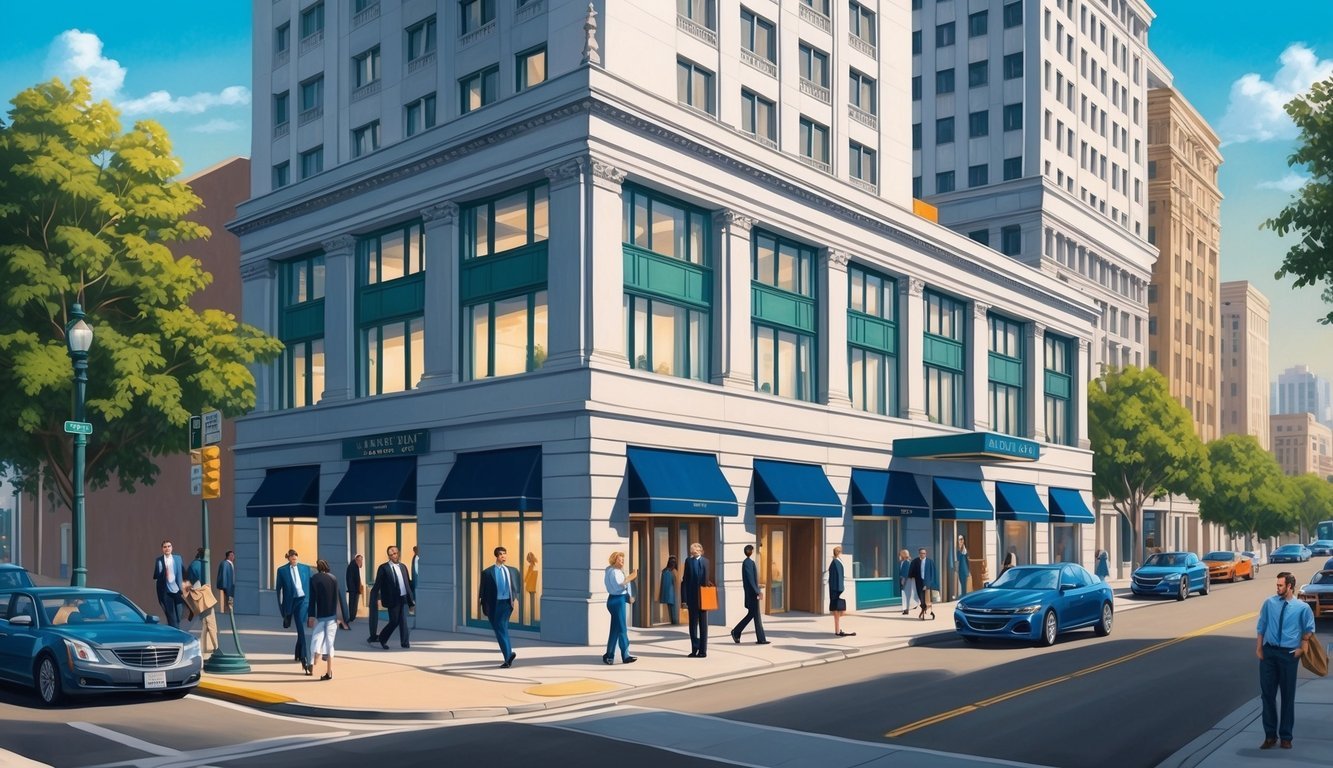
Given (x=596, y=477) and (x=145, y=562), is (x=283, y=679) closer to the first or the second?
(x=596, y=477)

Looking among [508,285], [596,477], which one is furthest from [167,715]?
[508,285]

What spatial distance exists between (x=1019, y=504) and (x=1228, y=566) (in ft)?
61.5

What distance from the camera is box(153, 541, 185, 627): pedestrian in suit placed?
28281mm

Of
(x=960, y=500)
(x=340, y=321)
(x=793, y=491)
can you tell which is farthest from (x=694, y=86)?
(x=960, y=500)

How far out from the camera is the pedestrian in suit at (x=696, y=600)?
23500 mm

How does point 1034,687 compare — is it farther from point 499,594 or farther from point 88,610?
point 88,610

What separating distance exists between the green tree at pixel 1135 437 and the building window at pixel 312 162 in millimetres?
44544

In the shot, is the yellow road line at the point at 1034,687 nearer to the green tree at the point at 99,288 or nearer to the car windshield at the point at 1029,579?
the car windshield at the point at 1029,579

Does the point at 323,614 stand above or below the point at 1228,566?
above

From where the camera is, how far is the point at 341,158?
1492 inches

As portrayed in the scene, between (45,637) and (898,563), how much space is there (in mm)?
27248

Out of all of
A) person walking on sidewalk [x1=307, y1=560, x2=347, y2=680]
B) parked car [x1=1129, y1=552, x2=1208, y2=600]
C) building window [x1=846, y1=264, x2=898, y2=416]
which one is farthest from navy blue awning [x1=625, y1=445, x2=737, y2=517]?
parked car [x1=1129, y1=552, x2=1208, y2=600]

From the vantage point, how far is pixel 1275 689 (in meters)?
14.1

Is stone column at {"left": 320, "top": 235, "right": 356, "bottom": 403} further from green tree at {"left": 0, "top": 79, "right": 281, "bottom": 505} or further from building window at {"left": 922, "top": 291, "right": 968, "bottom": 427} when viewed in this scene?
building window at {"left": 922, "top": 291, "right": 968, "bottom": 427}
